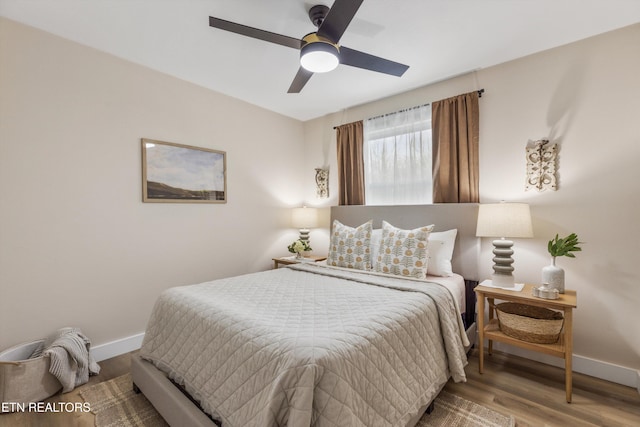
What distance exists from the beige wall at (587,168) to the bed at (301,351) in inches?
44.2

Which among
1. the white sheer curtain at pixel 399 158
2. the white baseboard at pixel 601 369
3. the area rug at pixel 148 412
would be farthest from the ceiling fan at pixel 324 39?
the white baseboard at pixel 601 369

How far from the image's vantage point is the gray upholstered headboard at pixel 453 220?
2.70 metres

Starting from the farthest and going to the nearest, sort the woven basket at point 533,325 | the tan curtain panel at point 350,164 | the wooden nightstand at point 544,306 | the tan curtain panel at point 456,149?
the tan curtain panel at point 350,164 → the tan curtain panel at point 456,149 → the woven basket at point 533,325 → the wooden nightstand at point 544,306

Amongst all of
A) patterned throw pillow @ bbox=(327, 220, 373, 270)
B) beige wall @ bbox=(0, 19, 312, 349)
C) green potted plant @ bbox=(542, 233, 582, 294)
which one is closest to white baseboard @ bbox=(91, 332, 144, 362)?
beige wall @ bbox=(0, 19, 312, 349)

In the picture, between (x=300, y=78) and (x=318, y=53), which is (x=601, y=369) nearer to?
(x=318, y=53)

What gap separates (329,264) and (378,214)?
839 mm

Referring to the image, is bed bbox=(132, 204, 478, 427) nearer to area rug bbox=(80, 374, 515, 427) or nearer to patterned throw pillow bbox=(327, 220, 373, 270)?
area rug bbox=(80, 374, 515, 427)

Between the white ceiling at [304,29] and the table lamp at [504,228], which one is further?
the table lamp at [504,228]

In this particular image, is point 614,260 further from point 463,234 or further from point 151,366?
point 151,366

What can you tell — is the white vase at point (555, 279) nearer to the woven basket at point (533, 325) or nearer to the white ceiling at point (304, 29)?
the woven basket at point (533, 325)

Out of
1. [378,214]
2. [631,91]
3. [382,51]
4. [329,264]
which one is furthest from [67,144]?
[631,91]

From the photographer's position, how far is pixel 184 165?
3062 millimetres

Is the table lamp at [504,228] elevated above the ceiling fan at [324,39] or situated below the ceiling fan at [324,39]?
below

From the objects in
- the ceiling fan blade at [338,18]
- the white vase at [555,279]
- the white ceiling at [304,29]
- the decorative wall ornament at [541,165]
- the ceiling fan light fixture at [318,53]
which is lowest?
the white vase at [555,279]
